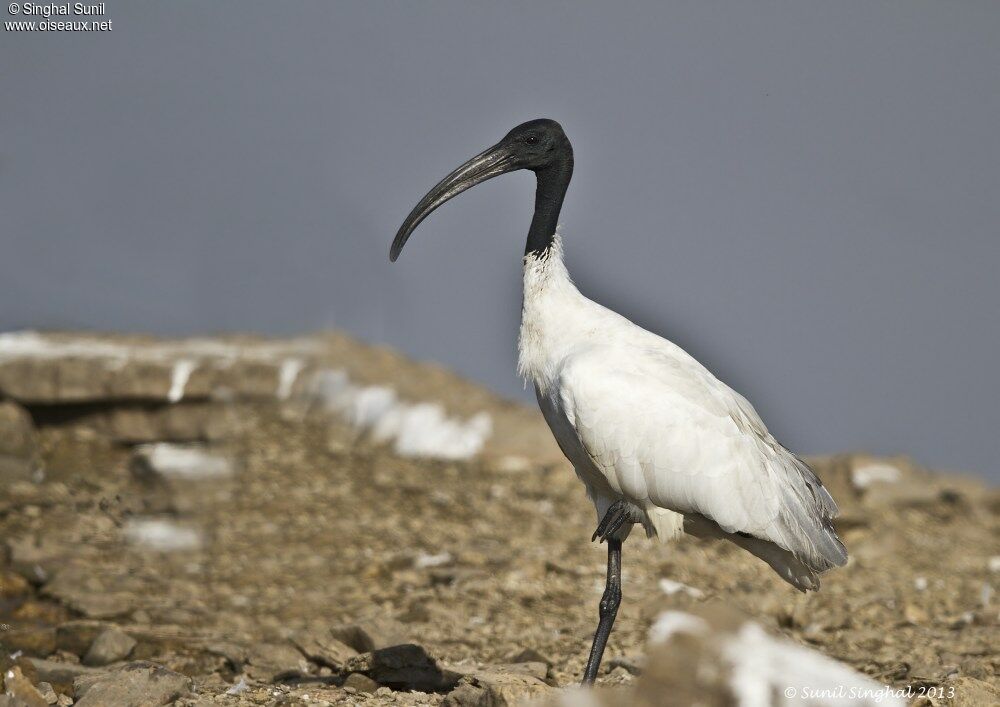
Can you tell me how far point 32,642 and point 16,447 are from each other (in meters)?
5.98

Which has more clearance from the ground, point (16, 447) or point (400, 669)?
point (400, 669)

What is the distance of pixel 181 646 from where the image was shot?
28.3 feet

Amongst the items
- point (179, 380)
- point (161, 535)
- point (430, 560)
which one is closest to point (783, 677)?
point (430, 560)

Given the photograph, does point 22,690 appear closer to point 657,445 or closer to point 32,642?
point 32,642

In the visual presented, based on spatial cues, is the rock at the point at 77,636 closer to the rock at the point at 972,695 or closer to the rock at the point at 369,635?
the rock at the point at 369,635

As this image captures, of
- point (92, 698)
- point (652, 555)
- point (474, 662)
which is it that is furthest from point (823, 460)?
point (92, 698)

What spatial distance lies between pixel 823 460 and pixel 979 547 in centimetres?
325

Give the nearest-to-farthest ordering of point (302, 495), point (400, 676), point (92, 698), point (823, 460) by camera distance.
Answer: point (92, 698) < point (400, 676) < point (302, 495) < point (823, 460)

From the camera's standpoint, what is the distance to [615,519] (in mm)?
6824

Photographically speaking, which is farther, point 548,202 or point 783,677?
point 548,202

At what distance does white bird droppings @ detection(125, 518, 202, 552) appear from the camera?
475 inches

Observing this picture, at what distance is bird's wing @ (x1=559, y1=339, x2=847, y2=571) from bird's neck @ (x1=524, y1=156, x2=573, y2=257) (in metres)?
1.01

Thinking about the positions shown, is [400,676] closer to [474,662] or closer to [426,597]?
[474,662]

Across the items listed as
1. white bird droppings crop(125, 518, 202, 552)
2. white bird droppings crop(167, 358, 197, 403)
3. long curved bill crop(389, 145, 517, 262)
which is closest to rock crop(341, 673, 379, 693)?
long curved bill crop(389, 145, 517, 262)
